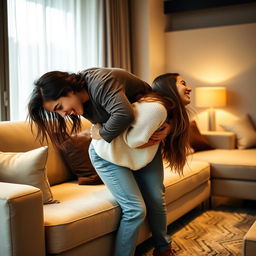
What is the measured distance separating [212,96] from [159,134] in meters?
2.66

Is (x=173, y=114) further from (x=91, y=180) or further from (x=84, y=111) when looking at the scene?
(x=91, y=180)

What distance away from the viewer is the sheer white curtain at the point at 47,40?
362 cm

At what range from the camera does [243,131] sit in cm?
457

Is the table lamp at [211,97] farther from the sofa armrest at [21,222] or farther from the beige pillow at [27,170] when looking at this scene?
the sofa armrest at [21,222]

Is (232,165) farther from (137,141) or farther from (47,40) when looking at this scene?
(47,40)

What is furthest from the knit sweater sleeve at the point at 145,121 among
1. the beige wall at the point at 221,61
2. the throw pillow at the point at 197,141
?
the beige wall at the point at 221,61

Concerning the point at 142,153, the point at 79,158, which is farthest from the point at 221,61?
the point at 142,153

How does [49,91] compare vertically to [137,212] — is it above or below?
above

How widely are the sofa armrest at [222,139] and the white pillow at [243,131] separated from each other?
8 centimetres

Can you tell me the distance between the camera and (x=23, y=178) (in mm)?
2355

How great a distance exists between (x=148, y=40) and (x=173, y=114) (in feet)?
9.29

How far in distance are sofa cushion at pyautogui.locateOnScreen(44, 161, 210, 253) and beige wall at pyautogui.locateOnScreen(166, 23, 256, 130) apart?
7.70 feet

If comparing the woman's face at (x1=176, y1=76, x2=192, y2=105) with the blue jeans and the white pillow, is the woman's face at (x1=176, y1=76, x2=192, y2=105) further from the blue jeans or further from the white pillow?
the white pillow

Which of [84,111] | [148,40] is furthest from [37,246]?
[148,40]
